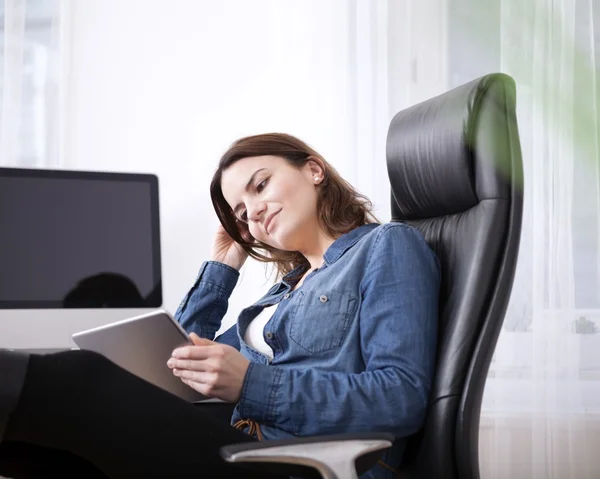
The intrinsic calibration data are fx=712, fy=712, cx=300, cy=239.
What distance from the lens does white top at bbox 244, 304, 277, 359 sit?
1.35 m

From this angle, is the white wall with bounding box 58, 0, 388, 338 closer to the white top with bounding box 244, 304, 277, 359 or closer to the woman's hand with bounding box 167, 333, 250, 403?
the white top with bounding box 244, 304, 277, 359

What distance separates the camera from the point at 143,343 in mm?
1185

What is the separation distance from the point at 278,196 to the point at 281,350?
0.98 ft

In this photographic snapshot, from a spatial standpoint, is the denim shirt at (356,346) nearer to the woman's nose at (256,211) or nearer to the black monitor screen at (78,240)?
the woman's nose at (256,211)

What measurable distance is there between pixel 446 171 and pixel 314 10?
1472mm

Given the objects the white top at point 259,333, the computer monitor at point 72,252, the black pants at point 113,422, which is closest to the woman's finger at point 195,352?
the black pants at point 113,422

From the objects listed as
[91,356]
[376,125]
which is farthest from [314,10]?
[91,356]

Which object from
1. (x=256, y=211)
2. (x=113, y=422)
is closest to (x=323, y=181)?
(x=256, y=211)

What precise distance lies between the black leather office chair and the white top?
36cm

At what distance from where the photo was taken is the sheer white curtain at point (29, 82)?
2588 mm

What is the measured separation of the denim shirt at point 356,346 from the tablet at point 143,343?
Result: 162 millimetres

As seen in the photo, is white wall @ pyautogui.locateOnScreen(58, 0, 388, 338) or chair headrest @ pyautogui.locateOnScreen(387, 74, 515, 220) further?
white wall @ pyautogui.locateOnScreen(58, 0, 388, 338)

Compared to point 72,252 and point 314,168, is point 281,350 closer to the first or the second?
point 314,168

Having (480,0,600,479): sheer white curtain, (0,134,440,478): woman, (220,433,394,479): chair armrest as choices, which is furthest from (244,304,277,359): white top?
(480,0,600,479): sheer white curtain
